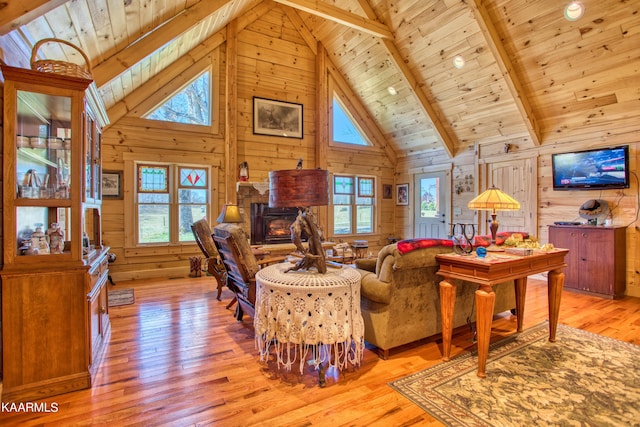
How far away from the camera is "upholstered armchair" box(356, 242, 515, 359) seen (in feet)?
8.39

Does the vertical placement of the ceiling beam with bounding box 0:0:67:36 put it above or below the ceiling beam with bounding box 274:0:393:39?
below

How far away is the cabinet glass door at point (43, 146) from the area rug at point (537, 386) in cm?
275

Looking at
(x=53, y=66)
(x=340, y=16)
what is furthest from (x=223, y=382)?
(x=340, y=16)

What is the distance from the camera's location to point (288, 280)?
2.22m

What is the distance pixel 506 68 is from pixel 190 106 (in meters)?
5.40

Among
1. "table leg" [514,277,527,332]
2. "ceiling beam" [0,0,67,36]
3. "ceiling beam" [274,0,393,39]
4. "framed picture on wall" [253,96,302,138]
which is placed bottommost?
"table leg" [514,277,527,332]

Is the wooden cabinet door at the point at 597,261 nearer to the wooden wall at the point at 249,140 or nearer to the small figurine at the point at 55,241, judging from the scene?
the wooden wall at the point at 249,140

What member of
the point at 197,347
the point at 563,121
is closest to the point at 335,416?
the point at 197,347

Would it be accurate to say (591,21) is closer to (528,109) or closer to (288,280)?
(528,109)

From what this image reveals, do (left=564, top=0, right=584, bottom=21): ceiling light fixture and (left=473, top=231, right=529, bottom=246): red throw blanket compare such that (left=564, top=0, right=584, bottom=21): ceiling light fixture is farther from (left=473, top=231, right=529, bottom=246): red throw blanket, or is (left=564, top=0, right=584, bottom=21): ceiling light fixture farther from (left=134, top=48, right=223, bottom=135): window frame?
(left=134, top=48, right=223, bottom=135): window frame

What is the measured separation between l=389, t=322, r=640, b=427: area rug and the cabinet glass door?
2.75 meters

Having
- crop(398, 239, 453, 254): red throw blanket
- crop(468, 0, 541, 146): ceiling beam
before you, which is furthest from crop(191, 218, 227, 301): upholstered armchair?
crop(468, 0, 541, 146): ceiling beam

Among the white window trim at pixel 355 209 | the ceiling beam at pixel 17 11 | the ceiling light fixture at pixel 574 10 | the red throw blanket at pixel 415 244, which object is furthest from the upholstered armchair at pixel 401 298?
the white window trim at pixel 355 209

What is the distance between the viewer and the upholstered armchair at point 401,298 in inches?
101
